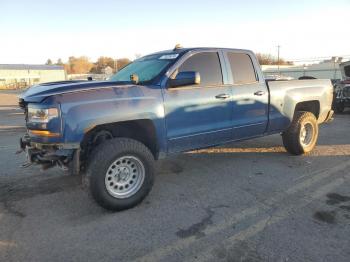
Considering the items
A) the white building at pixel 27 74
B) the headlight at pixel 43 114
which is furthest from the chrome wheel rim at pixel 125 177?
the white building at pixel 27 74

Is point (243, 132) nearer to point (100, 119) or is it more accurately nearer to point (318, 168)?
point (318, 168)

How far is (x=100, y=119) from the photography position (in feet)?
13.3

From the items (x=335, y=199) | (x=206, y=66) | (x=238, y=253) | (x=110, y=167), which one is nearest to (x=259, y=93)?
(x=206, y=66)

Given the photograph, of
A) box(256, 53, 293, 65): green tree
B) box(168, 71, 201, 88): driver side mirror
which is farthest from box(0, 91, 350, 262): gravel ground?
box(256, 53, 293, 65): green tree

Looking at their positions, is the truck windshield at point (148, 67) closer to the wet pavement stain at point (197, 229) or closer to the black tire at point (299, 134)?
the wet pavement stain at point (197, 229)

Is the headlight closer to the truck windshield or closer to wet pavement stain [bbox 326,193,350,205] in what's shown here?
the truck windshield

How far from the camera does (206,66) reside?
520cm

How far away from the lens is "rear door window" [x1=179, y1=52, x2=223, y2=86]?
503cm

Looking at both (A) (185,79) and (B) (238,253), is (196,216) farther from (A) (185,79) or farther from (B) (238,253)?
(A) (185,79)

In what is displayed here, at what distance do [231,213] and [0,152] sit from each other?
5476mm

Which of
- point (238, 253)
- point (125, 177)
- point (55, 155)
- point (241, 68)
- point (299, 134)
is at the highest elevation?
point (241, 68)

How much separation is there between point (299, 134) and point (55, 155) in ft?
14.6

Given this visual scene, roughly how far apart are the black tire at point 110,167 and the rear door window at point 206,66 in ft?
4.54

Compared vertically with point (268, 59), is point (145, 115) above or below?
below
